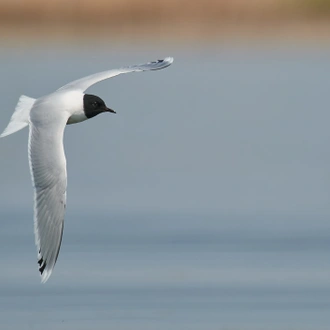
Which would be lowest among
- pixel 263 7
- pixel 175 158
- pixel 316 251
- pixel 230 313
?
pixel 263 7

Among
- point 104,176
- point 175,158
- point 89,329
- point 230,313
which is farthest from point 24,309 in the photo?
point 175,158

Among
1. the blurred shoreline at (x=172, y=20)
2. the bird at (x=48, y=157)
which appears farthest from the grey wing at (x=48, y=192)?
the blurred shoreline at (x=172, y=20)

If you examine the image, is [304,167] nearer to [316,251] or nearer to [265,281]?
[316,251]

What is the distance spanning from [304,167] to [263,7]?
40.1 feet

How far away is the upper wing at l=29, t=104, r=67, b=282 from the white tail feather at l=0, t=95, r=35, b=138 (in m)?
0.12

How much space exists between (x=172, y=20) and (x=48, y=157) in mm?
16091

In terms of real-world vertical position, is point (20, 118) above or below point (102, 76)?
above

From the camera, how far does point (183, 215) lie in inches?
397

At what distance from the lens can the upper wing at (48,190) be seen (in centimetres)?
726

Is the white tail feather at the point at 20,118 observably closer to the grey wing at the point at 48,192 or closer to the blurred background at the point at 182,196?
the grey wing at the point at 48,192

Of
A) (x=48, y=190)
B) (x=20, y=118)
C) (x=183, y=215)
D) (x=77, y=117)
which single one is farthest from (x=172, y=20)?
(x=48, y=190)

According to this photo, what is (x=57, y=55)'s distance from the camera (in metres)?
21.1

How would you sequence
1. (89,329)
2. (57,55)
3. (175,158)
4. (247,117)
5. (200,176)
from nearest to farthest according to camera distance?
(89,329), (200,176), (175,158), (247,117), (57,55)

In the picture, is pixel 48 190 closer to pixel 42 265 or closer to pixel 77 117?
pixel 42 265
